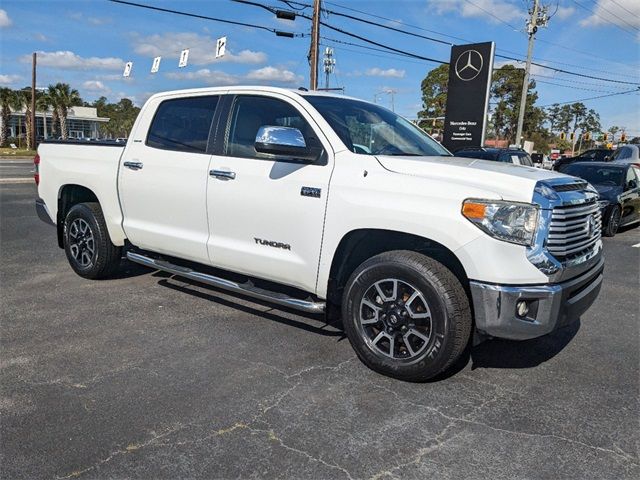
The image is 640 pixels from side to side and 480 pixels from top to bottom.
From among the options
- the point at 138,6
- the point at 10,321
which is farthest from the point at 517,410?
the point at 138,6

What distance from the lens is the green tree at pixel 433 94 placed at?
61.1m

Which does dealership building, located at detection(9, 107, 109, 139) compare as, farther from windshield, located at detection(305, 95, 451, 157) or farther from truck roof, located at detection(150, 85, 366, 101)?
windshield, located at detection(305, 95, 451, 157)

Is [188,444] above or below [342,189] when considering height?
below

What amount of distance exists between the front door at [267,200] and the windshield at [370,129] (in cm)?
20

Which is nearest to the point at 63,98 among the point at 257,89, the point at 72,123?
the point at 72,123

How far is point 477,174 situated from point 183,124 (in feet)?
9.16

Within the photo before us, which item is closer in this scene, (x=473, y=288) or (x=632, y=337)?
(x=473, y=288)

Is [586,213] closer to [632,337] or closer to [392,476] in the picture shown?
[632,337]

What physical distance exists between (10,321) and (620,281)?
22.7ft

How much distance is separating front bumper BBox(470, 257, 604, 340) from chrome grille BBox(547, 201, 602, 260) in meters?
0.23

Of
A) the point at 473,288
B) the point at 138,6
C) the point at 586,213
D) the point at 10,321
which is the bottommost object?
the point at 10,321

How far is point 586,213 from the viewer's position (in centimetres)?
359

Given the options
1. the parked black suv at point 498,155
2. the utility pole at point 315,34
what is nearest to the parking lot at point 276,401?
the parked black suv at point 498,155

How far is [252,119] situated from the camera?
445 centimetres
